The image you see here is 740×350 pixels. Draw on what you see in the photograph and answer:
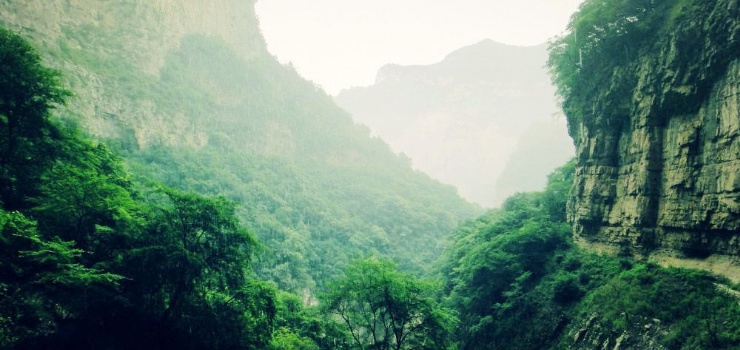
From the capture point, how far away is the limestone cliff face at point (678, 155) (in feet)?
49.8

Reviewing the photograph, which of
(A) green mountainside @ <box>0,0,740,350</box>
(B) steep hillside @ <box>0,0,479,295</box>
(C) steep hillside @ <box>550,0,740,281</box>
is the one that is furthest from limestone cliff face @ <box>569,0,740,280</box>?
(B) steep hillside @ <box>0,0,479,295</box>

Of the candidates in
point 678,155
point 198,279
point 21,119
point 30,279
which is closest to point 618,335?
point 678,155

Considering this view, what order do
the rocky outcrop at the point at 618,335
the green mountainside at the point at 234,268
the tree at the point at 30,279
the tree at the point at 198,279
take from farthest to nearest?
1. the rocky outcrop at the point at 618,335
2. the tree at the point at 198,279
3. the green mountainside at the point at 234,268
4. the tree at the point at 30,279

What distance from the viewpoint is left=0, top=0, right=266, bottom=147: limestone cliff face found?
146ft

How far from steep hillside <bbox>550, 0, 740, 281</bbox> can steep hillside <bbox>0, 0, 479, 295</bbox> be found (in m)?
31.9

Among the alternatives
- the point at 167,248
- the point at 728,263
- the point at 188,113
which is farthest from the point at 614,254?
the point at 188,113

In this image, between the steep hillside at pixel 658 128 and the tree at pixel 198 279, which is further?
the steep hillside at pixel 658 128

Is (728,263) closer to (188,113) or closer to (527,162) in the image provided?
(188,113)

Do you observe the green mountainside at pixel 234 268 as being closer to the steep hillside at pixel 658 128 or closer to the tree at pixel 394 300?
the tree at pixel 394 300

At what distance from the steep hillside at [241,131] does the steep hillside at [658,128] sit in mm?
31942

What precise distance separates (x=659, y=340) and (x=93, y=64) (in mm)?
66406

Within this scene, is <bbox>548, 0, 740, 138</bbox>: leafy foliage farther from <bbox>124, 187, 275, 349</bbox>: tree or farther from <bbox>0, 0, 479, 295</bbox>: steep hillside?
<bbox>0, 0, 479, 295</bbox>: steep hillside

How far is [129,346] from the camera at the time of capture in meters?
13.6

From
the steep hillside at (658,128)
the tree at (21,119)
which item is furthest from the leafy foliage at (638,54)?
the tree at (21,119)
